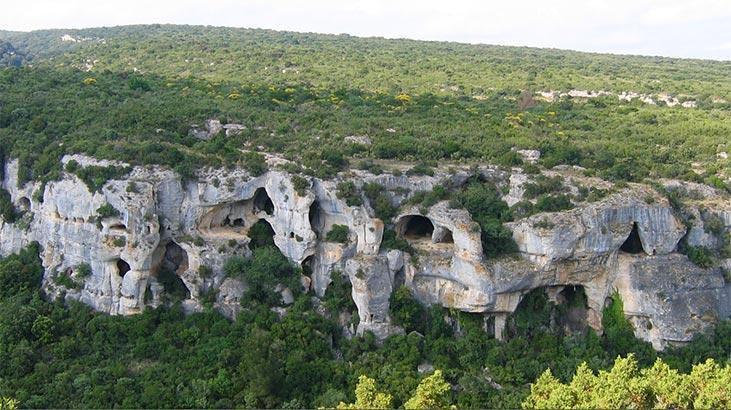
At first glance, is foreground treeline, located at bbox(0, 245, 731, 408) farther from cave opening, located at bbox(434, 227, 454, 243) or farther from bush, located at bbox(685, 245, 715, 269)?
cave opening, located at bbox(434, 227, 454, 243)

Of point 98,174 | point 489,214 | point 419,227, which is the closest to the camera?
point 98,174

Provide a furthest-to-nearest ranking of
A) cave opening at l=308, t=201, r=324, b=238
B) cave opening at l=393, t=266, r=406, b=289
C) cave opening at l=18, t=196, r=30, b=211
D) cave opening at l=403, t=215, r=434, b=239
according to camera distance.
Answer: cave opening at l=18, t=196, r=30, b=211 → cave opening at l=403, t=215, r=434, b=239 → cave opening at l=308, t=201, r=324, b=238 → cave opening at l=393, t=266, r=406, b=289

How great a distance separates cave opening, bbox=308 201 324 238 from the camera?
3359 centimetres

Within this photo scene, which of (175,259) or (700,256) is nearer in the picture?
(700,256)

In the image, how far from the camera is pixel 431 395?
25141 millimetres

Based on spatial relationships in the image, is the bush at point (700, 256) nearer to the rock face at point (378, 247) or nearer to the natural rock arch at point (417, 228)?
the rock face at point (378, 247)

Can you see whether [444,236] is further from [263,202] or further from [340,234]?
[263,202]

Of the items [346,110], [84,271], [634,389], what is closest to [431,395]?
[634,389]

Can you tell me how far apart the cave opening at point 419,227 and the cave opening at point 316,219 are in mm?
4473

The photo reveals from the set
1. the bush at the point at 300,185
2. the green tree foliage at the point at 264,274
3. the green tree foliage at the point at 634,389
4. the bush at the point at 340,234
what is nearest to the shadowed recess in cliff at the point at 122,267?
the green tree foliage at the point at 264,274

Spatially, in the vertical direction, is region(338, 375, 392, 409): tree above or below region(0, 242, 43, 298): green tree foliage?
below

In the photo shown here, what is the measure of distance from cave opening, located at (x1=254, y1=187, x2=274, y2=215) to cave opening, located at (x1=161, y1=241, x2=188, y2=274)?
4385 millimetres

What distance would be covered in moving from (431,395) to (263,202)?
14858 millimetres

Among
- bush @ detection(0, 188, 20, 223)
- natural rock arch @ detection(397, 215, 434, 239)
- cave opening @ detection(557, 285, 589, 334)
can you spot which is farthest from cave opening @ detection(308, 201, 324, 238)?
bush @ detection(0, 188, 20, 223)
